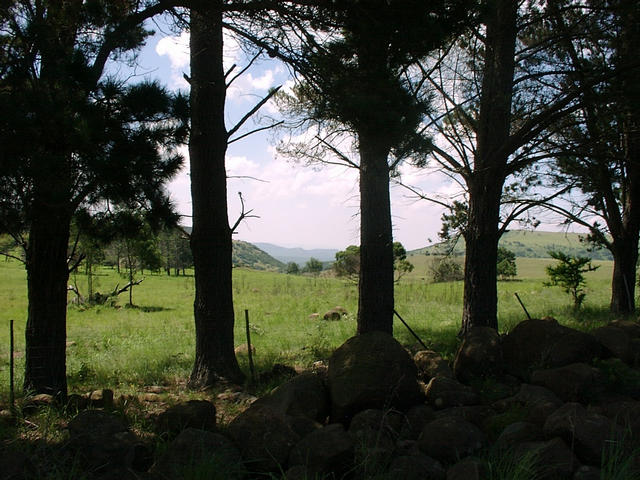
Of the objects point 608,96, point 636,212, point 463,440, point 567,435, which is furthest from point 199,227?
point 636,212

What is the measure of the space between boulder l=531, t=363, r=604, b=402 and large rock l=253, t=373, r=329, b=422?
2.11m

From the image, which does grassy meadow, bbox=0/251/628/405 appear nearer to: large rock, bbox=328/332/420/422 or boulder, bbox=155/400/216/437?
boulder, bbox=155/400/216/437

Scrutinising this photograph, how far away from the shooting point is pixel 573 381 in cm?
436

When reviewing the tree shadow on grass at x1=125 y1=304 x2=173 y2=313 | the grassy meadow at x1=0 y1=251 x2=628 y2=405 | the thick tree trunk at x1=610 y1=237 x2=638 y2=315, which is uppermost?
the thick tree trunk at x1=610 y1=237 x2=638 y2=315

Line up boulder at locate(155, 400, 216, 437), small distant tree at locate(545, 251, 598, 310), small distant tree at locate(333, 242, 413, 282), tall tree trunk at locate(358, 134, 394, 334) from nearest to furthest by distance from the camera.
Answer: boulder at locate(155, 400, 216, 437) < tall tree trunk at locate(358, 134, 394, 334) < small distant tree at locate(545, 251, 598, 310) < small distant tree at locate(333, 242, 413, 282)

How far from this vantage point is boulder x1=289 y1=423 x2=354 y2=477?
3.10 m

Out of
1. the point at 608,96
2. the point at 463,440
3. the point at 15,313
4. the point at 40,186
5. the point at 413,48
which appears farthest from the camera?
the point at 15,313

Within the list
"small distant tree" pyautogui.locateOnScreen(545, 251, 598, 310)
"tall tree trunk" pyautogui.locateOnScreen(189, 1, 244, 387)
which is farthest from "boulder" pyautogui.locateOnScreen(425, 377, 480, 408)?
"small distant tree" pyautogui.locateOnScreen(545, 251, 598, 310)

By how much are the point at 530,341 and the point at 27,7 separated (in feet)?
21.0

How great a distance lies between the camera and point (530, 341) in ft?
17.2

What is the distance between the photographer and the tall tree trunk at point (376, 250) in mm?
6789

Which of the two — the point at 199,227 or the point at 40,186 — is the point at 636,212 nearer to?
the point at 199,227

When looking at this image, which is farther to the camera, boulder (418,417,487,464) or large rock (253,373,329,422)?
large rock (253,373,329,422)

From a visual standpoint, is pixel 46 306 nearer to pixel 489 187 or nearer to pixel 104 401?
pixel 104 401
